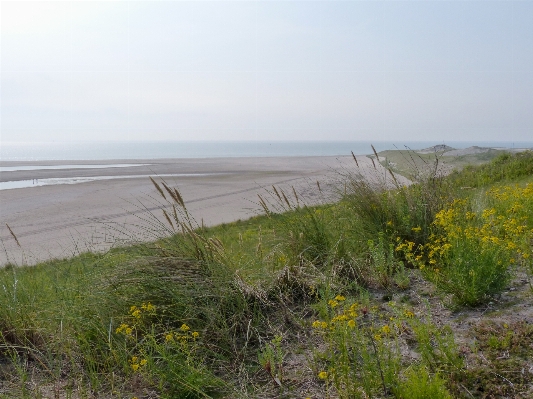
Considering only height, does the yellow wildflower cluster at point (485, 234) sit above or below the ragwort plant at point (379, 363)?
above

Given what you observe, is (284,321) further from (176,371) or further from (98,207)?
(98,207)

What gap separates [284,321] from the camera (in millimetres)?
3975

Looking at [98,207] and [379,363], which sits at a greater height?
[379,363]

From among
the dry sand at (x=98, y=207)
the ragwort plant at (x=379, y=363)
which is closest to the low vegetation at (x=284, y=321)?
the ragwort plant at (x=379, y=363)

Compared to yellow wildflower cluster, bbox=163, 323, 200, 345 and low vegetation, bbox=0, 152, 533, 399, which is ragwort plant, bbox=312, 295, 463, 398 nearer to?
low vegetation, bbox=0, 152, 533, 399

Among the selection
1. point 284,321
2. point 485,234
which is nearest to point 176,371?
point 284,321

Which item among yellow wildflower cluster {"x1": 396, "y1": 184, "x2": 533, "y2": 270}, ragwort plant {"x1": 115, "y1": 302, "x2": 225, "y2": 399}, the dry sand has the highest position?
yellow wildflower cluster {"x1": 396, "y1": 184, "x2": 533, "y2": 270}

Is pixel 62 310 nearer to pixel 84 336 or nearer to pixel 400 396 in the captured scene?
pixel 84 336

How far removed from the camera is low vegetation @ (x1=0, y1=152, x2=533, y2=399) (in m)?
2.96

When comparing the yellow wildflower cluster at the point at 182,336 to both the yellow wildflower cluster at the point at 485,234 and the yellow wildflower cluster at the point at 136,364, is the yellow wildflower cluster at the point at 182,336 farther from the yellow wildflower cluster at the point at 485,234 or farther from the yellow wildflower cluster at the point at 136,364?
the yellow wildflower cluster at the point at 485,234

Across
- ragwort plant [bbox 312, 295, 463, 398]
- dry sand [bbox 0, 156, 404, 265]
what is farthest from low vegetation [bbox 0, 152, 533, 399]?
dry sand [bbox 0, 156, 404, 265]

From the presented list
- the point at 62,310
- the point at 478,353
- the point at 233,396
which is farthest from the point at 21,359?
the point at 478,353

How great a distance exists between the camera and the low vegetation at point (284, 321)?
2957 millimetres

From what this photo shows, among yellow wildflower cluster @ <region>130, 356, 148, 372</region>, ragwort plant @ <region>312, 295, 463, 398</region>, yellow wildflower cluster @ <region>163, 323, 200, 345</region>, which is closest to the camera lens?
ragwort plant @ <region>312, 295, 463, 398</region>
